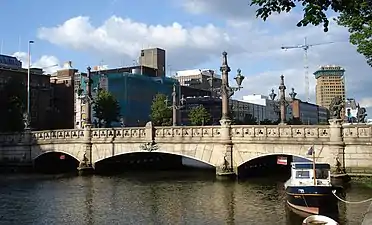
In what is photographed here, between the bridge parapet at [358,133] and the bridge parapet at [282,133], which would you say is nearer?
the bridge parapet at [358,133]

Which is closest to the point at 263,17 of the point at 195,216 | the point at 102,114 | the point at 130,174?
the point at 195,216

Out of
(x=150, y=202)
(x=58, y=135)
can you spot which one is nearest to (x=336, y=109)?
(x=150, y=202)

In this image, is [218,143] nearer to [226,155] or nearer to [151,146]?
[226,155]

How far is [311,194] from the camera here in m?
29.3

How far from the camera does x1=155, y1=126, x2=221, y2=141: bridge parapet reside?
49.4m

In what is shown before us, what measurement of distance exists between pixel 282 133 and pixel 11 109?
2022 inches

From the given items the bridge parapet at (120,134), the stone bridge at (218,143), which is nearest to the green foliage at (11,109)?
the stone bridge at (218,143)

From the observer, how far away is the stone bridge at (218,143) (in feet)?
141

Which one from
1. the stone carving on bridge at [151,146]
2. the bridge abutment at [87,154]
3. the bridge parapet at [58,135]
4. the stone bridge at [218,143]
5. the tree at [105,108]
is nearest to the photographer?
the stone bridge at [218,143]

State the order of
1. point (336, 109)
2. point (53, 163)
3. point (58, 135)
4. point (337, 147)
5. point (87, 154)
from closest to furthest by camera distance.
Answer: point (337, 147) → point (336, 109) → point (87, 154) → point (58, 135) → point (53, 163)

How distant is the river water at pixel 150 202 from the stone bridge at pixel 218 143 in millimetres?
3228

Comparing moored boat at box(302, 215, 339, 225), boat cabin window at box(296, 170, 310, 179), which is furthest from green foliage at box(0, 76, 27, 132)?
moored boat at box(302, 215, 339, 225)

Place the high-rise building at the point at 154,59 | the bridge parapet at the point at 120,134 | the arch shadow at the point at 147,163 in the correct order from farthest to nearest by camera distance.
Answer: the high-rise building at the point at 154,59
the arch shadow at the point at 147,163
the bridge parapet at the point at 120,134

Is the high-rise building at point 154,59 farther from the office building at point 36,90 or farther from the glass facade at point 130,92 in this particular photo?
the office building at point 36,90
